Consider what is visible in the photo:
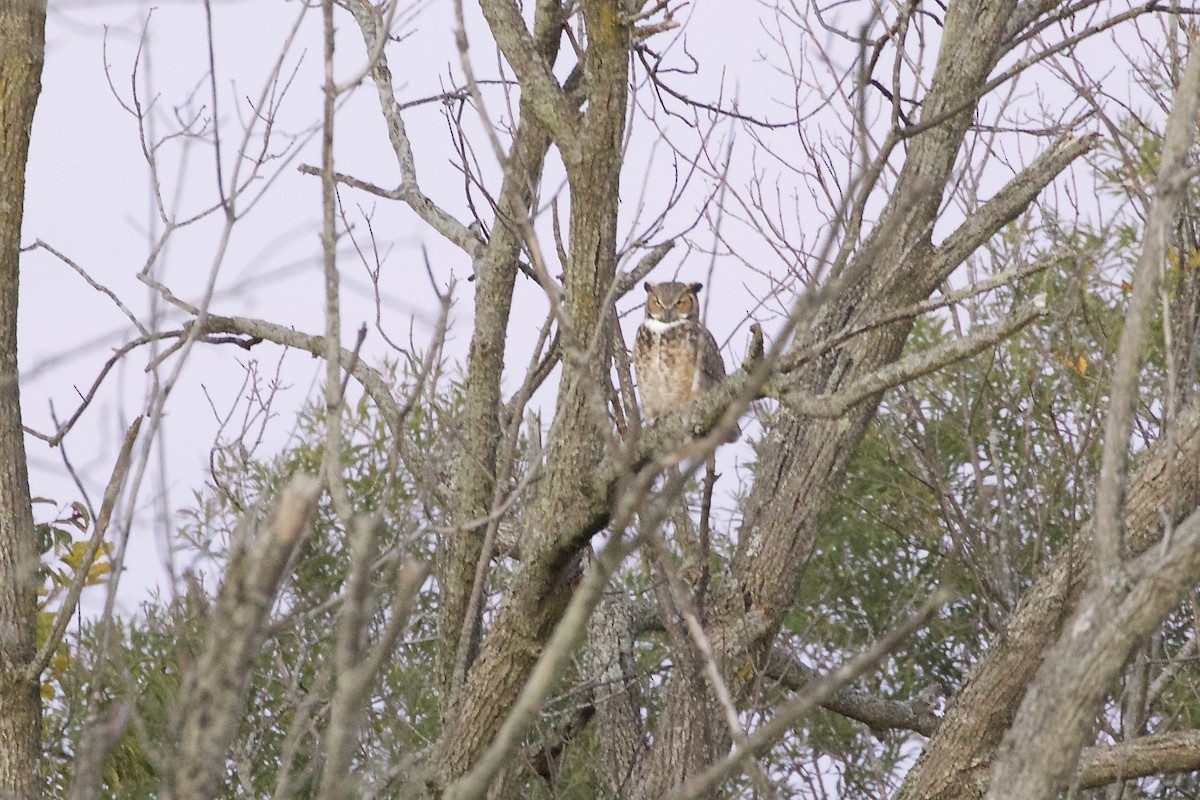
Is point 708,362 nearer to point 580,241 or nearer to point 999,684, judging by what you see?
point 999,684

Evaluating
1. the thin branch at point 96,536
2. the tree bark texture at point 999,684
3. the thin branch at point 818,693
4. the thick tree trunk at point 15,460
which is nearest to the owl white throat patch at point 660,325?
the tree bark texture at point 999,684

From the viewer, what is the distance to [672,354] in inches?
188

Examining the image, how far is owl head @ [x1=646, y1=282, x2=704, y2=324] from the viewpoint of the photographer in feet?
16.1

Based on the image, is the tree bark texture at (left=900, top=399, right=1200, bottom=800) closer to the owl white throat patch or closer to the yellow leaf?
the owl white throat patch

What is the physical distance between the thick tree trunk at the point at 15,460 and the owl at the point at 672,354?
228 centimetres

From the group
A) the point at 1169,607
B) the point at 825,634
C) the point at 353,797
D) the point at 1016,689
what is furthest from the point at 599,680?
the point at 1169,607

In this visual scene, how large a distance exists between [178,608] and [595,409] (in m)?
0.72

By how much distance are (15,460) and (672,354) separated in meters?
2.41

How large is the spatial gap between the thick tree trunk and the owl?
90.0 inches

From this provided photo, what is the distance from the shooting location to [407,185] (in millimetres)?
3914

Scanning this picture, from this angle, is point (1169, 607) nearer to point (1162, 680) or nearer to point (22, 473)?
point (22, 473)

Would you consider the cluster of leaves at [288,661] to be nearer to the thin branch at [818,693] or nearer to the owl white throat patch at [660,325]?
the owl white throat patch at [660,325]

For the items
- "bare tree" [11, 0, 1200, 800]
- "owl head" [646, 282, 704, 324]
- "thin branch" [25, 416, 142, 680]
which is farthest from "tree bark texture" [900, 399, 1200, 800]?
"owl head" [646, 282, 704, 324]

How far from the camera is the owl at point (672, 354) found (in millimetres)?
4723
